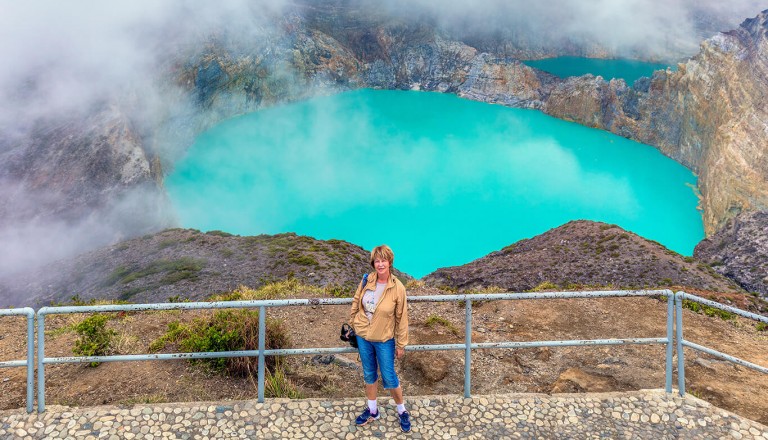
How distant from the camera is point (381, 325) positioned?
6445 mm

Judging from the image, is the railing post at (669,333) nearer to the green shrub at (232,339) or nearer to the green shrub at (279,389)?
the green shrub at (279,389)

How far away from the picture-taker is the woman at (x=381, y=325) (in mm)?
6434

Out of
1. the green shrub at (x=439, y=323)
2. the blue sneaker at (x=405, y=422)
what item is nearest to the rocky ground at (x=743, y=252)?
the green shrub at (x=439, y=323)

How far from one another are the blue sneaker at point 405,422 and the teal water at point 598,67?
92.6 metres

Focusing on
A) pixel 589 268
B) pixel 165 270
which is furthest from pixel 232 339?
pixel 165 270

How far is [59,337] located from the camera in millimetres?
11891

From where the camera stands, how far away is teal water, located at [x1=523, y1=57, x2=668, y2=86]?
305 ft

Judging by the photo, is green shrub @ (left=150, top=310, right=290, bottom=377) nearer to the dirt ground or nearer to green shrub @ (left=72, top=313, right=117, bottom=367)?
the dirt ground

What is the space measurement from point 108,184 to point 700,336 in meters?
50.7

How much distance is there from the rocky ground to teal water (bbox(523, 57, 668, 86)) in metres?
52.5

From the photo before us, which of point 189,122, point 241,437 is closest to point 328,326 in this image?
point 241,437

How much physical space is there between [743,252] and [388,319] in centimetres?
3706

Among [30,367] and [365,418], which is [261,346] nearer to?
[365,418]

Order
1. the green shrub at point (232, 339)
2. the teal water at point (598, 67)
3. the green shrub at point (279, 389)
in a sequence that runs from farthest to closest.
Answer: the teal water at point (598, 67) → the green shrub at point (232, 339) → the green shrub at point (279, 389)
